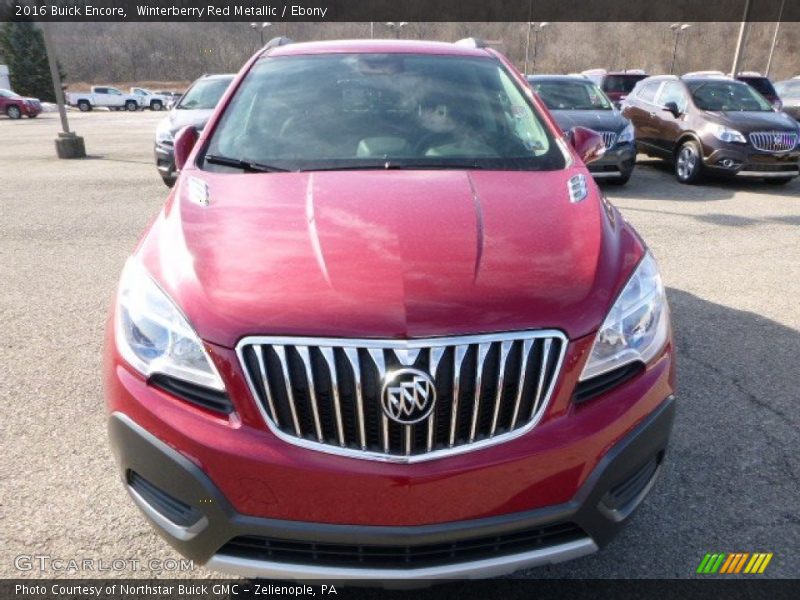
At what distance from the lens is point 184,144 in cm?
327

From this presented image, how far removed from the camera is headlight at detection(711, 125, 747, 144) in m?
9.21

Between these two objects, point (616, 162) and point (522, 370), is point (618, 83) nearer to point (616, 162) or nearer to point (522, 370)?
point (616, 162)

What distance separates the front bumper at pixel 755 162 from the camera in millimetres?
9195

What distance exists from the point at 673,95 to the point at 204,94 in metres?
8.04

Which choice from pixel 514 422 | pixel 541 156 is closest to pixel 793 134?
pixel 541 156

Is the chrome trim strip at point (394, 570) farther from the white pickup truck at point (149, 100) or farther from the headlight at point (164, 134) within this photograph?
the white pickup truck at point (149, 100)

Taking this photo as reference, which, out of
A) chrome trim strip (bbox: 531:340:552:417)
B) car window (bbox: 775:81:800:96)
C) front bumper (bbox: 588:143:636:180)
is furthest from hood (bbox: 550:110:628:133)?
car window (bbox: 775:81:800:96)

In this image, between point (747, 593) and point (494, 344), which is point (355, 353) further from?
point (747, 593)

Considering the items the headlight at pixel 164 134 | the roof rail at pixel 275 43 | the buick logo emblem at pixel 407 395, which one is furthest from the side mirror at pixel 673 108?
the buick logo emblem at pixel 407 395

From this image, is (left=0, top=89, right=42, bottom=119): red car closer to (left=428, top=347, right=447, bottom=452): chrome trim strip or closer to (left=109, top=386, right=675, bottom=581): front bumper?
(left=109, top=386, right=675, bottom=581): front bumper

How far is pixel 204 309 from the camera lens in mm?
1705

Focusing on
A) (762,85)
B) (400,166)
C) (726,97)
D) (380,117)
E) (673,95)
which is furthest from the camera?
(762,85)

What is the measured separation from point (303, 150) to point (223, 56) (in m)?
99.1

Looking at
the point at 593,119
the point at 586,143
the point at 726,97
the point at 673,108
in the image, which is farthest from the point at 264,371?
the point at 726,97
